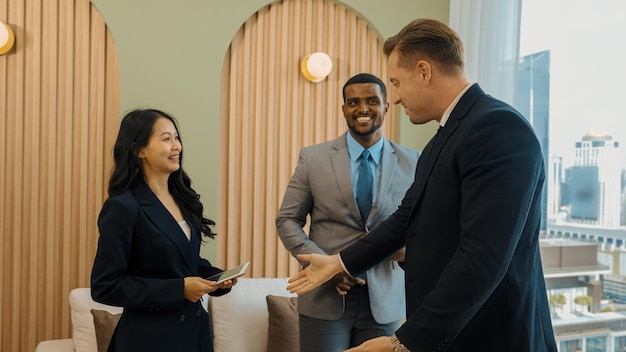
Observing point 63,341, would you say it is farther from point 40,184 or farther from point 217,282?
point 217,282

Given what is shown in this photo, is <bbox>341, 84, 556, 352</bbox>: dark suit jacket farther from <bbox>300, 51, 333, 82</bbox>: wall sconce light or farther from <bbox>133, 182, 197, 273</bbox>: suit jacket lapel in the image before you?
<bbox>300, 51, 333, 82</bbox>: wall sconce light

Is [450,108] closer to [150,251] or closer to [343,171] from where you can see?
[343,171]

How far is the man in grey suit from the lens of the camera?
230cm

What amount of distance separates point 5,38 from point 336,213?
2062 millimetres

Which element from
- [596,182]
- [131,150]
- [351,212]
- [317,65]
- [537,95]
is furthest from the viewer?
[317,65]

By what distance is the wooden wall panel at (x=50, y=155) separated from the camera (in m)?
3.26

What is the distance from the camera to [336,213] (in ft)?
7.93

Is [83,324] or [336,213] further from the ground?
[336,213]

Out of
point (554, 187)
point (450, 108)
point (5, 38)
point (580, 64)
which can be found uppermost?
point (5, 38)

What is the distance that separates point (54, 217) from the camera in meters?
3.34

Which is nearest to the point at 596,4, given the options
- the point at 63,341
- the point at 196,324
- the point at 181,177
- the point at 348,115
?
the point at 348,115

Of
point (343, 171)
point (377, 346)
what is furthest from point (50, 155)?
point (377, 346)

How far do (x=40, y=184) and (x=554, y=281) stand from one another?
2913 mm

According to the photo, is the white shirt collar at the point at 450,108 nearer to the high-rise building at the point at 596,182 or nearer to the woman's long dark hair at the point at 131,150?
the woman's long dark hair at the point at 131,150
